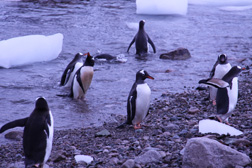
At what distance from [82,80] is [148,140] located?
8.82ft

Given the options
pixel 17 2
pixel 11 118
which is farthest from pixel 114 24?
pixel 11 118

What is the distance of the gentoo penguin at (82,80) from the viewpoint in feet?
20.7

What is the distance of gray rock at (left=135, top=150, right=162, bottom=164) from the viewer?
3.08m

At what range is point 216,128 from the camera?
3.70 metres

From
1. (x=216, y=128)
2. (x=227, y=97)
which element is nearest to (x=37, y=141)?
(x=216, y=128)

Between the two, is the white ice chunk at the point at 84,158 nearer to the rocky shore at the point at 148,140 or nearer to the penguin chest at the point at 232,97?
the rocky shore at the point at 148,140

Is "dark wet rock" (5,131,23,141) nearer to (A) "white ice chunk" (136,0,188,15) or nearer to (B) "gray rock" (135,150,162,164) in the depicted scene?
(B) "gray rock" (135,150,162,164)

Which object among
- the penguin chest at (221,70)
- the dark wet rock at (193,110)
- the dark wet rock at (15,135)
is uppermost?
the penguin chest at (221,70)

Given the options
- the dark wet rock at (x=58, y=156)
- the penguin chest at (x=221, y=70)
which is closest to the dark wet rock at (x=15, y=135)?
the dark wet rock at (x=58, y=156)

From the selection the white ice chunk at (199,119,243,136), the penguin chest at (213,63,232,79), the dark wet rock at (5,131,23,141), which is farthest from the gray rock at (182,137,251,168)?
the penguin chest at (213,63,232,79)

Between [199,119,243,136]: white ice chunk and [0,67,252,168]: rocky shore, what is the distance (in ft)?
0.23

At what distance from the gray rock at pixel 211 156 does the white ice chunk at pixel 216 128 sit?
829 millimetres

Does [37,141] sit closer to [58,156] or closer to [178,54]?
[58,156]

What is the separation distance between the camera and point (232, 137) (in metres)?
3.42
